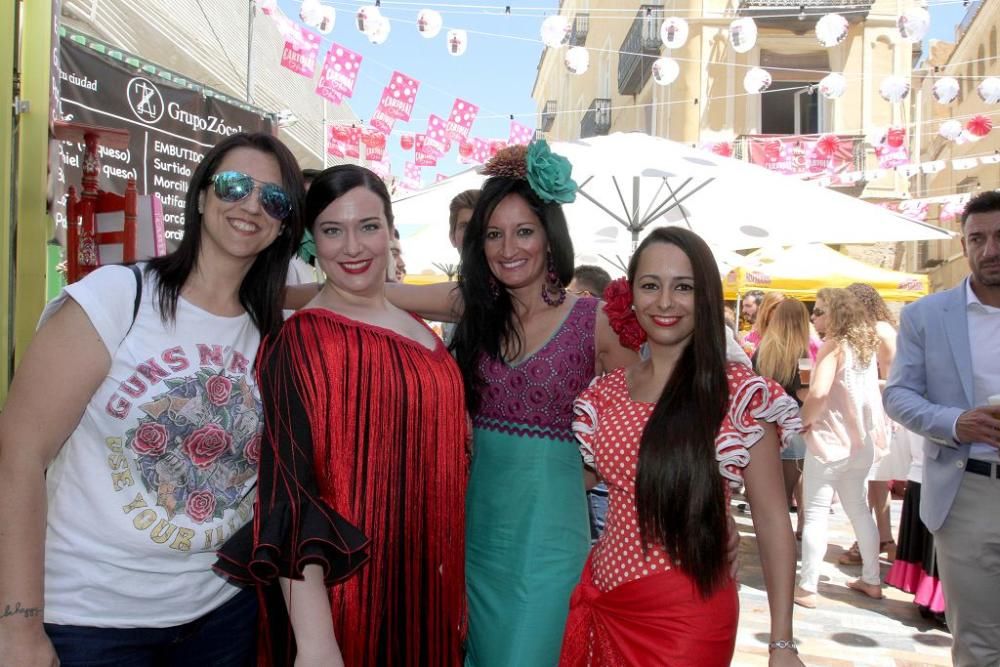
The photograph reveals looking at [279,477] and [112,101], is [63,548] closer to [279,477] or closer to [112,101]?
[279,477]

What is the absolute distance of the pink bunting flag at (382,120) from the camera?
11.5 metres

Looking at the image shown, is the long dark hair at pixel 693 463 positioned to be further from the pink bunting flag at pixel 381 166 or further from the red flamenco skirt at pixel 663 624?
the pink bunting flag at pixel 381 166

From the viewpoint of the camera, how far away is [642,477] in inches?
85.8

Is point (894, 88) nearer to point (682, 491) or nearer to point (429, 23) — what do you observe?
point (429, 23)

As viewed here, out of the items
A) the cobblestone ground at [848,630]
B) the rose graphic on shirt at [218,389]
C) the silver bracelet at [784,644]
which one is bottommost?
the cobblestone ground at [848,630]

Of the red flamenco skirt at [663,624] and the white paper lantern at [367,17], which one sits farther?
the white paper lantern at [367,17]

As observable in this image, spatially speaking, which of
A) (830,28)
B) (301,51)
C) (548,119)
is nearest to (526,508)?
(301,51)

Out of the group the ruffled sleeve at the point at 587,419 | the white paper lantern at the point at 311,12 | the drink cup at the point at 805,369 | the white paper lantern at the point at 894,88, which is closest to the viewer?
the ruffled sleeve at the point at 587,419

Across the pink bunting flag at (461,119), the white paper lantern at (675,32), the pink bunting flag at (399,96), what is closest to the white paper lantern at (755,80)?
the white paper lantern at (675,32)

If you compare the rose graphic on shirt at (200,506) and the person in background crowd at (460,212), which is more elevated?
the person in background crowd at (460,212)

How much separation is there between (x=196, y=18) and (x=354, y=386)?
9129 mm

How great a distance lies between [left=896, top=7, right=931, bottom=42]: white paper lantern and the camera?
1049 cm

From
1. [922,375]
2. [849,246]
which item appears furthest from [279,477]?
[849,246]

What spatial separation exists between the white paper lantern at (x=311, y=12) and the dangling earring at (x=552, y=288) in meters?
7.92
